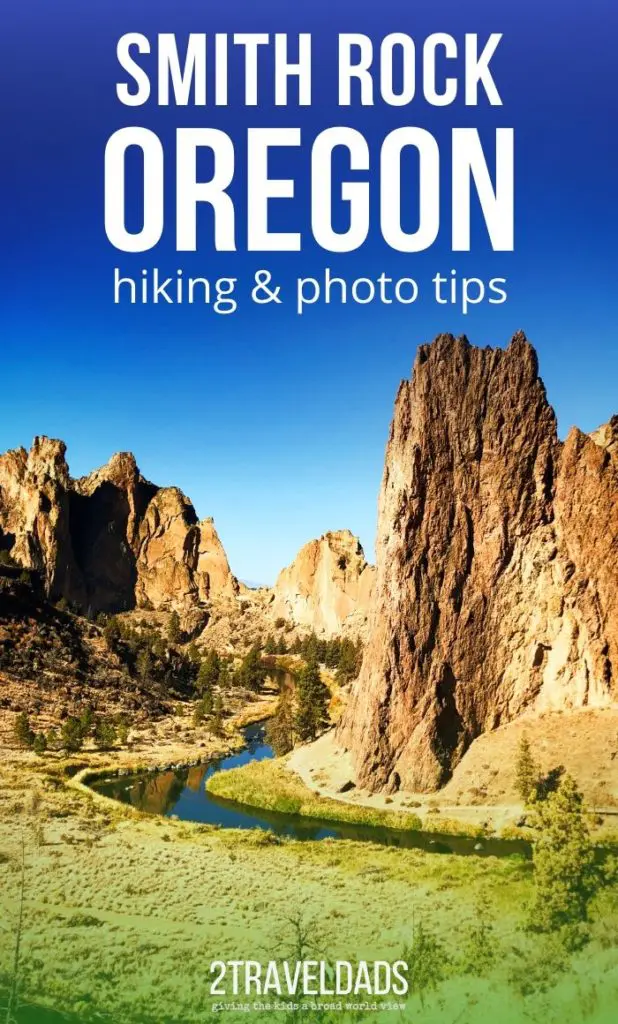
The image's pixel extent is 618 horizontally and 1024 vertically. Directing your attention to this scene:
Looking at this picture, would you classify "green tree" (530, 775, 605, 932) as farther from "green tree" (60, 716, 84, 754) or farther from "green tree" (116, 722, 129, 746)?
"green tree" (116, 722, 129, 746)

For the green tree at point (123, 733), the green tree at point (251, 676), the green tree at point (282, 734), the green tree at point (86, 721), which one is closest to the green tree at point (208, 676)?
the green tree at point (251, 676)

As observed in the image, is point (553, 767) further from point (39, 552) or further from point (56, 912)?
point (39, 552)

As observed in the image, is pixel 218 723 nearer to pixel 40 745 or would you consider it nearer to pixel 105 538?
pixel 40 745

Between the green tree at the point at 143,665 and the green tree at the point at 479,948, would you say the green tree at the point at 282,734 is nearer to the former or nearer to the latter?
the green tree at the point at 143,665

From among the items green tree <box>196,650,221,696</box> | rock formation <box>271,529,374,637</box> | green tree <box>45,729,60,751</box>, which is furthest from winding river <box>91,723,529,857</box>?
rock formation <box>271,529,374,637</box>

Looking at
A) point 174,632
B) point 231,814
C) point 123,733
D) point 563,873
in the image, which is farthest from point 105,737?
point 174,632
